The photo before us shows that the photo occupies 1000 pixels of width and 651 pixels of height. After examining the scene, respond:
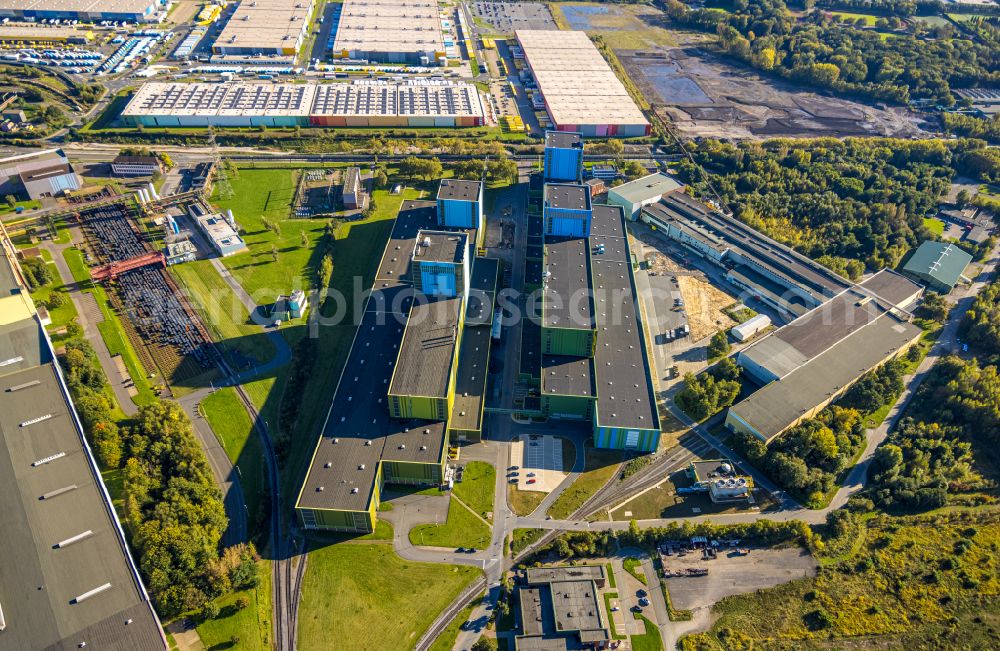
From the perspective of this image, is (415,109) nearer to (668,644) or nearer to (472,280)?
(472,280)

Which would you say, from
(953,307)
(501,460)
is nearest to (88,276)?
(501,460)

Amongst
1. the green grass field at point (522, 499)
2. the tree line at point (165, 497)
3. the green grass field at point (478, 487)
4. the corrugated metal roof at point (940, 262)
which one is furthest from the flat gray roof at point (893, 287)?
the tree line at point (165, 497)

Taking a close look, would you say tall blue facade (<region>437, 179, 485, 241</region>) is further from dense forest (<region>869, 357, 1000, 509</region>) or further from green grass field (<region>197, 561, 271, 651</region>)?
dense forest (<region>869, 357, 1000, 509</region>)

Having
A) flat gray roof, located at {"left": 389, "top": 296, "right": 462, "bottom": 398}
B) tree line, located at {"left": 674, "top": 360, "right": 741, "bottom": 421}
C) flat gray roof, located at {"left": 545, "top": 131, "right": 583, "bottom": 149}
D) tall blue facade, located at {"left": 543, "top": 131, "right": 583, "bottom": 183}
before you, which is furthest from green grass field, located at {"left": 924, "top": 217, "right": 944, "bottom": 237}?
flat gray roof, located at {"left": 389, "top": 296, "right": 462, "bottom": 398}

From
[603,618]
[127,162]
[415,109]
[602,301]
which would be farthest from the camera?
[415,109]

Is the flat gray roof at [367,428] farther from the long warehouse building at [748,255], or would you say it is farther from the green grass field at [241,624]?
the long warehouse building at [748,255]

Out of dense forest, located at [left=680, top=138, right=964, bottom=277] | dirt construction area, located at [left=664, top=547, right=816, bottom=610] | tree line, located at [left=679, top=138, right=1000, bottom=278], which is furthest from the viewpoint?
dense forest, located at [left=680, top=138, right=964, bottom=277]

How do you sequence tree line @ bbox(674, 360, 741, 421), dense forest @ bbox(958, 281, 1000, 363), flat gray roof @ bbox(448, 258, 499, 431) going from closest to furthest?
1. flat gray roof @ bbox(448, 258, 499, 431)
2. tree line @ bbox(674, 360, 741, 421)
3. dense forest @ bbox(958, 281, 1000, 363)
